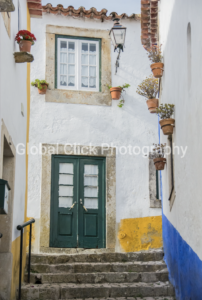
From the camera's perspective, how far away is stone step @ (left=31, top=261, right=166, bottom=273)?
23.0 feet

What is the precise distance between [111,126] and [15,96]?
330 centimetres

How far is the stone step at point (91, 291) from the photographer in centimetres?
615

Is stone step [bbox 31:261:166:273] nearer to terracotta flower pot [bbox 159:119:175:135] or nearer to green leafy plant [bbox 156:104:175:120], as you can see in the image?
terracotta flower pot [bbox 159:119:175:135]

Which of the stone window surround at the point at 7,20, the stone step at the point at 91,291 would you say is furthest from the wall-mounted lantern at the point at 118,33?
the stone step at the point at 91,291

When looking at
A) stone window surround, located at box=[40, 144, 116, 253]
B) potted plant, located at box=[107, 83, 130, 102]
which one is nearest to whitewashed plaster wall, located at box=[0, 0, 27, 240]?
stone window surround, located at box=[40, 144, 116, 253]

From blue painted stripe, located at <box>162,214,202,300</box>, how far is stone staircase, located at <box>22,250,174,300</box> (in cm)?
27

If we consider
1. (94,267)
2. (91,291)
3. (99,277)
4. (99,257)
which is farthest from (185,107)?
(99,257)

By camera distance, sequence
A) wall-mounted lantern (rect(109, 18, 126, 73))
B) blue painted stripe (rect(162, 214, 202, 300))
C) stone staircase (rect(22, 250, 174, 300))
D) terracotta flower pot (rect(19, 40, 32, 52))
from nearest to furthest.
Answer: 1. blue painted stripe (rect(162, 214, 202, 300))
2. terracotta flower pot (rect(19, 40, 32, 52))
3. stone staircase (rect(22, 250, 174, 300))
4. wall-mounted lantern (rect(109, 18, 126, 73))

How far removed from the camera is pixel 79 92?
900 cm

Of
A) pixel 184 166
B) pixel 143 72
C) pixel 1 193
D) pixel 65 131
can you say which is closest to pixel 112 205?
pixel 65 131

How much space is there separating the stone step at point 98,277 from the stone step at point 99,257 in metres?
0.65

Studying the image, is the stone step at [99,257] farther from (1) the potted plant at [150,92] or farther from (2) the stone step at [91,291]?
(1) the potted plant at [150,92]

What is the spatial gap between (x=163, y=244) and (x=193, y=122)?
4228 mm

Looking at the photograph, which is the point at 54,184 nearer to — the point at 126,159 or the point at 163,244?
the point at 126,159
